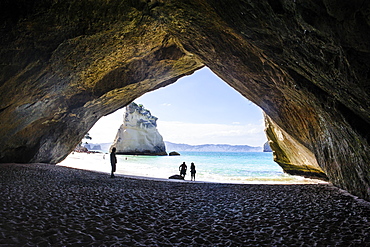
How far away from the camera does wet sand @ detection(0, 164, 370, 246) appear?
3.54 m

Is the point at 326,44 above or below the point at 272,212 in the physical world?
above

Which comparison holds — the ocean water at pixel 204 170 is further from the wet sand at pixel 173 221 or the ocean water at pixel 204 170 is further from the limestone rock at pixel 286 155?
the wet sand at pixel 173 221

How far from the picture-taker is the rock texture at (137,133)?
64562mm

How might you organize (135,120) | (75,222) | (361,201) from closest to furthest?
(75,222), (361,201), (135,120)

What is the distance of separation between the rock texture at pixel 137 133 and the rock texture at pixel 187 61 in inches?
1863

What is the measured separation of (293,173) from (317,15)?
20484 millimetres

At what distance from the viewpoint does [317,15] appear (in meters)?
3.45

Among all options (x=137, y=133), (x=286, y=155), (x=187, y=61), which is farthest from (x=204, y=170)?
(x=137, y=133)

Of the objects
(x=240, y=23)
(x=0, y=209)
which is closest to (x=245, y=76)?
(x=240, y=23)

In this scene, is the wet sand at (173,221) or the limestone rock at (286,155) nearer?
the wet sand at (173,221)

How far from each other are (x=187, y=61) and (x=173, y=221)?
11726mm

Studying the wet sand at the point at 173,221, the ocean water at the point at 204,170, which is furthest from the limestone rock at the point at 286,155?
the wet sand at the point at 173,221

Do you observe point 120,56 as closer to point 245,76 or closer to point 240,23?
point 245,76

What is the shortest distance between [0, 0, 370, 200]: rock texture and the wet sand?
231 cm
